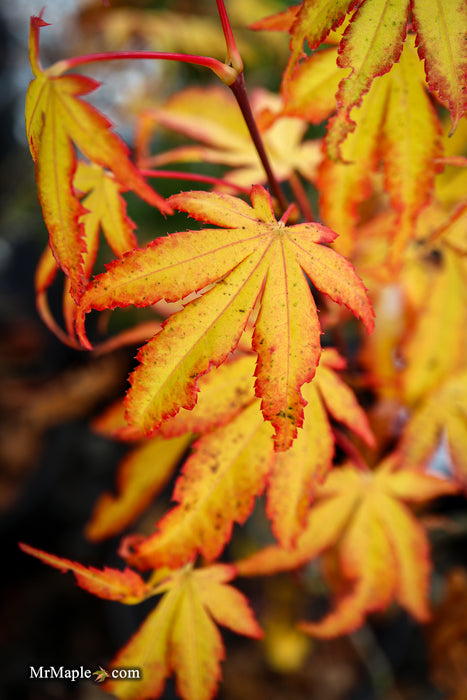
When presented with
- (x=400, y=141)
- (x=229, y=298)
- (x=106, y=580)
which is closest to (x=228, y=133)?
(x=400, y=141)

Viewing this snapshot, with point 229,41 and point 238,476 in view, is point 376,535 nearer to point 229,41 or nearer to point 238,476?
point 238,476

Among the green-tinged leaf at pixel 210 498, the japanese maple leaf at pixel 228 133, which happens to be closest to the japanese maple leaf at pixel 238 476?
the green-tinged leaf at pixel 210 498

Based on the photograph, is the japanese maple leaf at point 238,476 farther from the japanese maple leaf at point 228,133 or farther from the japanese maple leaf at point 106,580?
the japanese maple leaf at point 228,133

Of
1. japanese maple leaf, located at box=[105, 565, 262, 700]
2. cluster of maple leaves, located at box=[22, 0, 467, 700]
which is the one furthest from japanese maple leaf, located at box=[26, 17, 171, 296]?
japanese maple leaf, located at box=[105, 565, 262, 700]

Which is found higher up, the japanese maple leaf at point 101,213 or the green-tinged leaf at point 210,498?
the japanese maple leaf at point 101,213

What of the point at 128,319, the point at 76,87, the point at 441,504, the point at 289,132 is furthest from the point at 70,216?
the point at 128,319

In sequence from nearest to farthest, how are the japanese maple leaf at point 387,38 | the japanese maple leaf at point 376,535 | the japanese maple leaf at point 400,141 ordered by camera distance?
the japanese maple leaf at point 387,38 → the japanese maple leaf at point 400,141 → the japanese maple leaf at point 376,535

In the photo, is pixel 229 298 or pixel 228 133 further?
pixel 228 133
